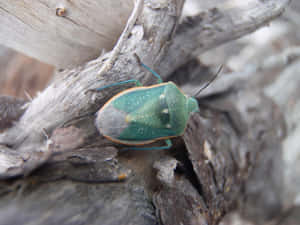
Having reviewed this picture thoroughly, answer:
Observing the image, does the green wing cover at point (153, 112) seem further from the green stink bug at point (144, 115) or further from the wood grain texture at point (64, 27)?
the wood grain texture at point (64, 27)

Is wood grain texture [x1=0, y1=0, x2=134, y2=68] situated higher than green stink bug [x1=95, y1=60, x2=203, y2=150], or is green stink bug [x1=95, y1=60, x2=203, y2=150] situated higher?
wood grain texture [x1=0, y1=0, x2=134, y2=68]

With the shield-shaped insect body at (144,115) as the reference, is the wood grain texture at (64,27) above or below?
above

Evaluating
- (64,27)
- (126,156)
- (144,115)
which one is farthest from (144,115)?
(64,27)

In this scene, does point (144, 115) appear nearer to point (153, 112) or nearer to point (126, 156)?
point (153, 112)

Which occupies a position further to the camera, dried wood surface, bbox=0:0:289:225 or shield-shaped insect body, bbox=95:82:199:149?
shield-shaped insect body, bbox=95:82:199:149

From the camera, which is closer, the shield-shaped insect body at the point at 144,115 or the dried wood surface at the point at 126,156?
the dried wood surface at the point at 126,156

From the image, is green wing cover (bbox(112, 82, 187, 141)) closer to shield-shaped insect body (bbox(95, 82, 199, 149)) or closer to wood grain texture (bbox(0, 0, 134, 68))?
shield-shaped insect body (bbox(95, 82, 199, 149))

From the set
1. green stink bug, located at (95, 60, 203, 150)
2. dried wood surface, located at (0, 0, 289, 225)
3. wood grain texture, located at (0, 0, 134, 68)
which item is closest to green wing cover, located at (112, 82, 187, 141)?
green stink bug, located at (95, 60, 203, 150)

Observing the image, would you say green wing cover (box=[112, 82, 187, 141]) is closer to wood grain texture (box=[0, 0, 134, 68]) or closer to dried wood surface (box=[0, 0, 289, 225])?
dried wood surface (box=[0, 0, 289, 225])

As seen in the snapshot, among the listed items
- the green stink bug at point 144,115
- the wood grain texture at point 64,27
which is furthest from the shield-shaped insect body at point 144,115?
the wood grain texture at point 64,27
